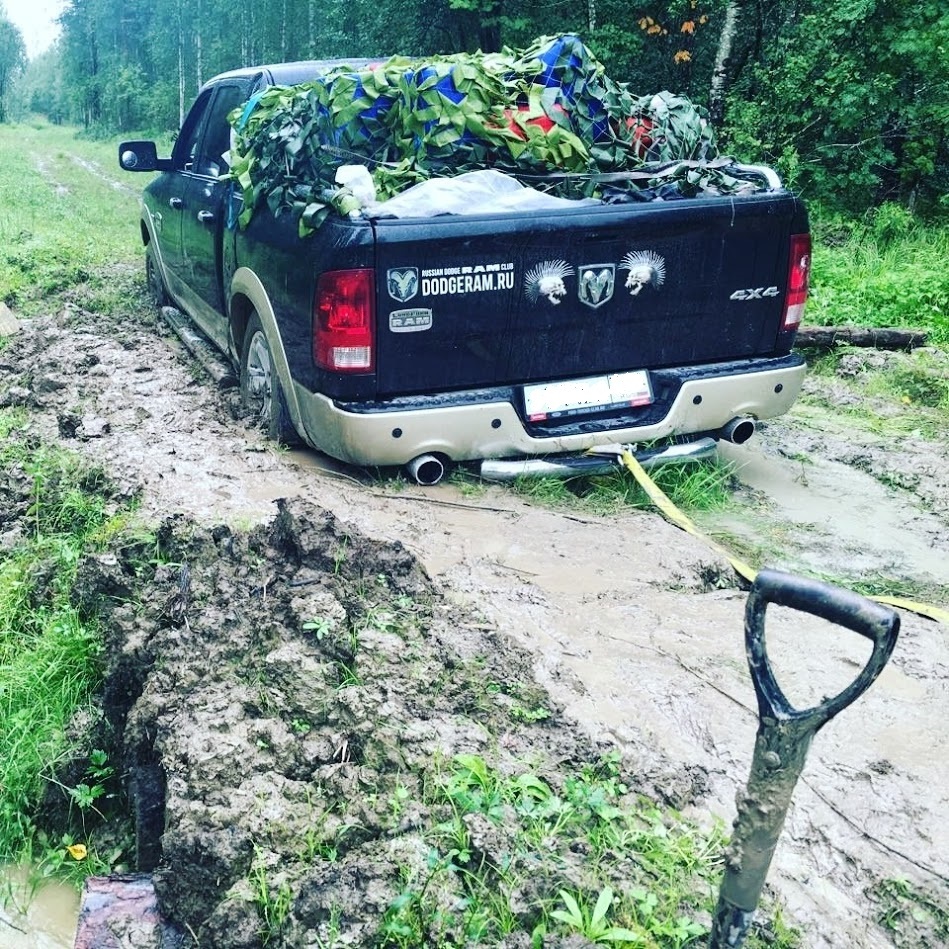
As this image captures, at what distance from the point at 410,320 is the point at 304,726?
1905 mm

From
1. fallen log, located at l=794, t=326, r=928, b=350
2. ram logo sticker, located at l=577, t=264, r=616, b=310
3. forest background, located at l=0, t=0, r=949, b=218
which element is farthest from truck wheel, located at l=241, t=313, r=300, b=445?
forest background, located at l=0, t=0, r=949, b=218

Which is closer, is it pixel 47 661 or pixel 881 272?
pixel 47 661

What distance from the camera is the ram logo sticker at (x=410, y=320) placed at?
166 inches

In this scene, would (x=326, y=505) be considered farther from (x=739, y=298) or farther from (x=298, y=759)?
(x=739, y=298)

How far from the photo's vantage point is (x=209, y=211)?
19.2ft

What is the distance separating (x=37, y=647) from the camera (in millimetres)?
3814

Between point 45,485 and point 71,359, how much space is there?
2.03 meters

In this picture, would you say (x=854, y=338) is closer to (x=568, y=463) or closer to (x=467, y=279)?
(x=568, y=463)

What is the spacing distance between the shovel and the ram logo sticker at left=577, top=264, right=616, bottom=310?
283 cm

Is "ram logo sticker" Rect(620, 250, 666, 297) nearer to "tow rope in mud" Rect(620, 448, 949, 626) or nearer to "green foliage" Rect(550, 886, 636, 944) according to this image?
"tow rope in mud" Rect(620, 448, 949, 626)

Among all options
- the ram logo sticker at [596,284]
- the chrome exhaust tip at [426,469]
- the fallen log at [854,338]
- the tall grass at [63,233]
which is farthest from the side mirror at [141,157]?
the fallen log at [854,338]

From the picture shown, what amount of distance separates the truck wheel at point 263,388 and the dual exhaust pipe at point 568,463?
73 centimetres

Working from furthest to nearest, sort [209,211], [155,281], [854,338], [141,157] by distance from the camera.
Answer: [155,281] < [854,338] < [141,157] < [209,211]

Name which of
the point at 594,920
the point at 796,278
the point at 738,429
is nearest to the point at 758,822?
the point at 594,920
